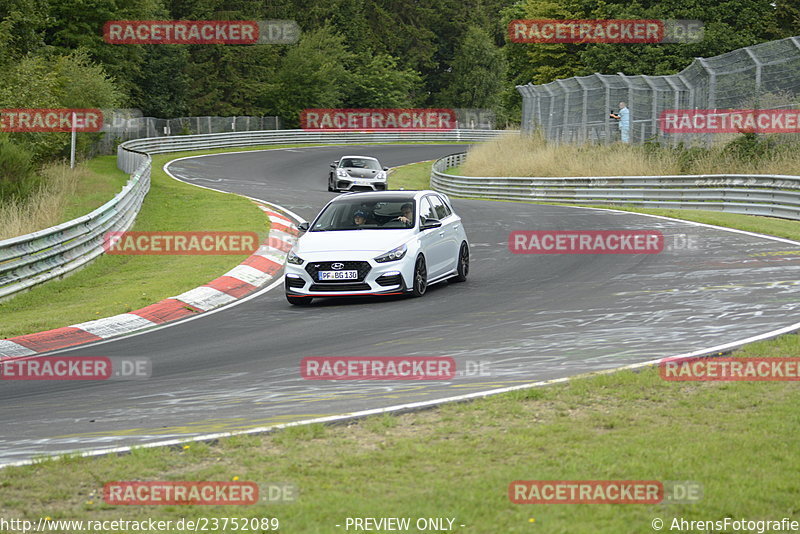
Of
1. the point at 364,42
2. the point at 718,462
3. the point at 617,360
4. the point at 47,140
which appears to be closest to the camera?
the point at 718,462

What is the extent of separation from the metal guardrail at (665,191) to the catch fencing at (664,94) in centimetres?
245

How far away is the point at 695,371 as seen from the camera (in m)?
8.30

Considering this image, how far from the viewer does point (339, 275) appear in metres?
13.8

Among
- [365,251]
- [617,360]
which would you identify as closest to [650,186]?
[365,251]

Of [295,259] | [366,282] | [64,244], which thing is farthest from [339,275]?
[64,244]

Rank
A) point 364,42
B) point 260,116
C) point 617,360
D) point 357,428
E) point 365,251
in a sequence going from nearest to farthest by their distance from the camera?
point 357,428 → point 617,360 → point 365,251 → point 260,116 → point 364,42

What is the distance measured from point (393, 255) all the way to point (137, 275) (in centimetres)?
591

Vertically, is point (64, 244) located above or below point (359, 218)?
below

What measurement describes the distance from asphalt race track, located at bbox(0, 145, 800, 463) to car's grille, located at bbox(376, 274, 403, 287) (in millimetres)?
303

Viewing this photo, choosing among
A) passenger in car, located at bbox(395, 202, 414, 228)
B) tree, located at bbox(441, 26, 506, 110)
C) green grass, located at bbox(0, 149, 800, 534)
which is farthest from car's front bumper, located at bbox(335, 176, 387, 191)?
tree, located at bbox(441, 26, 506, 110)

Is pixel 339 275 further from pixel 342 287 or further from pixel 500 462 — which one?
pixel 500 462

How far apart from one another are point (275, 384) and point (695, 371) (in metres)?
3.42

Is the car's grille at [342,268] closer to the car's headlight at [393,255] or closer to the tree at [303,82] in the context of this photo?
the car's headlight at [393,255]

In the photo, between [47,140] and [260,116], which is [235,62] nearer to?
[260,116]
